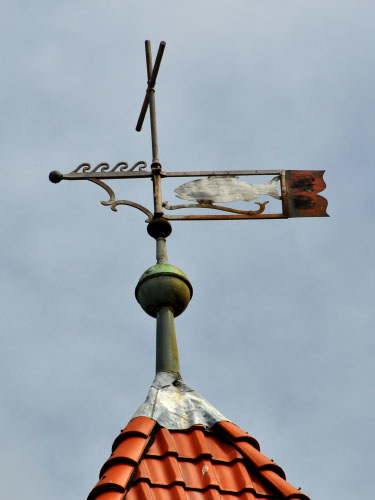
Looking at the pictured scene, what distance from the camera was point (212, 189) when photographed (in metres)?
7.05

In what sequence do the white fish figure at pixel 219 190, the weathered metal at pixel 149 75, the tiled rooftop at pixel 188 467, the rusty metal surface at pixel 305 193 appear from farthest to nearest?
1. the weathered metal at pixel 149 75
2. the rusty metal surface at pixel 305 193
3. the white fish figure at pixel 219 190
4. the tiled rooftop at pixel 188 467

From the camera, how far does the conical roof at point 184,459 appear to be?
15.2 feet

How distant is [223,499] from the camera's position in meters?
4.67

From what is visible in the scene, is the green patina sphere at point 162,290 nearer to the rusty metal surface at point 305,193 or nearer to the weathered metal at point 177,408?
the weathered metal at point 177,408

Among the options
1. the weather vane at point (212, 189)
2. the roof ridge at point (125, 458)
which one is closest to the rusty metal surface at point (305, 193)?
the weather vane at point (212, 189)

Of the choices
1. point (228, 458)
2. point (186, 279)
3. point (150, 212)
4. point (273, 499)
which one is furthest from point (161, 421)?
point (150, 212)

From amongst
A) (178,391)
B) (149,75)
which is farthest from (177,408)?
(149,75)

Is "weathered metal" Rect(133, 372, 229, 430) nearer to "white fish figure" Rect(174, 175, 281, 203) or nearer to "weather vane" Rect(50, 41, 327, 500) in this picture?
"weather vane" Rect(50, 41, 327, 500)

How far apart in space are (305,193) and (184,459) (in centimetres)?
288

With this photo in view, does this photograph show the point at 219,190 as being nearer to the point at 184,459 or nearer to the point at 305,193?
the point at 305,193

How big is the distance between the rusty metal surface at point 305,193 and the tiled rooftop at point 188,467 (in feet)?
7.59

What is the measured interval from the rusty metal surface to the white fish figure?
135 millimetres

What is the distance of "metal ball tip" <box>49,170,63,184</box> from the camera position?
6.89 meters

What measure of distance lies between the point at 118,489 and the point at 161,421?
0.77 meters
